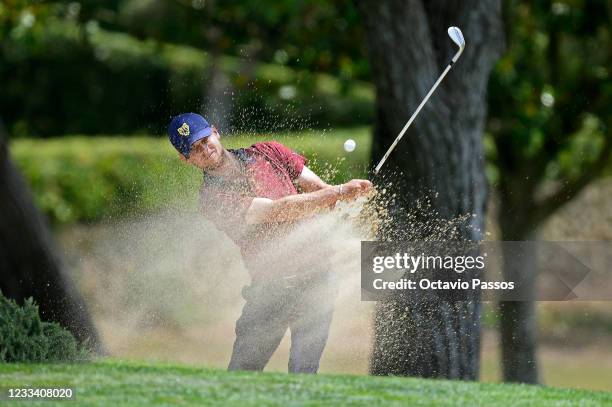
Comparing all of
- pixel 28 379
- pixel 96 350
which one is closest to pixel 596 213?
pixel 96 350

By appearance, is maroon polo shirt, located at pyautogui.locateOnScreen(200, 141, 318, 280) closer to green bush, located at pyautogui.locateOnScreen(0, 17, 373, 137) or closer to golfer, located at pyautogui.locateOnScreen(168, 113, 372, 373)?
golfer, located at pyautogui.locateOnScreen(168, 113, 372, 373)

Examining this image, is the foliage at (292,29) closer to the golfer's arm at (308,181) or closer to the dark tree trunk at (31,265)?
the dark tree trunk at (31,265)

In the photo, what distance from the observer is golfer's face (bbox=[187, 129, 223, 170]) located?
6.64 m

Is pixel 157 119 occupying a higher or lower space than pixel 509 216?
higher

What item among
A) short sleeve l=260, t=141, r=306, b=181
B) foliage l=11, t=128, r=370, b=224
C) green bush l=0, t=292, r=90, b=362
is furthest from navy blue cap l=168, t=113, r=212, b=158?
foliage l=11, t=128, r=370, b=224

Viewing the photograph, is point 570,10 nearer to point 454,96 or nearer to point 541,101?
point 541,101

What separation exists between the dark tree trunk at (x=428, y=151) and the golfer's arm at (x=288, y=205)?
1.72 metres

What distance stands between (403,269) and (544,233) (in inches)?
332

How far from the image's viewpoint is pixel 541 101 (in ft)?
38.5

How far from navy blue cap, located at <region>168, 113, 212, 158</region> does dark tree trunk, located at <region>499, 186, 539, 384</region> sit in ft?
19.0

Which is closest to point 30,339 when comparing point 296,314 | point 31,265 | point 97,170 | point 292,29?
point 31,265

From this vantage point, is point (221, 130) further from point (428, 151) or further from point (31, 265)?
point (428, 151)

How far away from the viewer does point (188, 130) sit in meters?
6.64

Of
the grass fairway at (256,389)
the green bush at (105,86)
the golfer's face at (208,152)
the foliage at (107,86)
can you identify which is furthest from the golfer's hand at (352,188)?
the green bush at (105,86)
